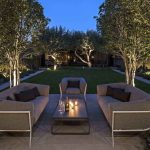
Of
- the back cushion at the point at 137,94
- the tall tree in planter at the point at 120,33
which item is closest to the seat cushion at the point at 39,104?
the back cushion at the point at 137,94

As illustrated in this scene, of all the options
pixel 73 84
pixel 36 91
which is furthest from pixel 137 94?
pixel 73 84

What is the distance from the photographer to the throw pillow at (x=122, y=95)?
30.2 feet

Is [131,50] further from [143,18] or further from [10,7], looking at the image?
[143,18]

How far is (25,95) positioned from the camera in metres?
9.54

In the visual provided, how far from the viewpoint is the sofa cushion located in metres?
9.11

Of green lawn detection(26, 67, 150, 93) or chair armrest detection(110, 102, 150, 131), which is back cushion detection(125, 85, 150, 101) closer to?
chair armrest detection(110, 102, 150, 131)

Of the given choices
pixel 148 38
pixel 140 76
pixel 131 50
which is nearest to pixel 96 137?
pixel 148 38

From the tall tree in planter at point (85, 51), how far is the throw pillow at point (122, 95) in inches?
1234

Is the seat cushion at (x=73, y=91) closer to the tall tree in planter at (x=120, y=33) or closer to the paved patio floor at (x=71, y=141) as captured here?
the tall tree in planter at (x=120, y=33)

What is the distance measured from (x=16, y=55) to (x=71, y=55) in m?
31.8

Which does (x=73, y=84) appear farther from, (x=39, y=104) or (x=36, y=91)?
(x=39, y=104)

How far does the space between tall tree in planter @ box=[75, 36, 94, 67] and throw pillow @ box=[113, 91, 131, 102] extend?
31348 millimetres

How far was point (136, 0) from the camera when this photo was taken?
7.91 meters

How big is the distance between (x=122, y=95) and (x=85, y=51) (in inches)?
1327
